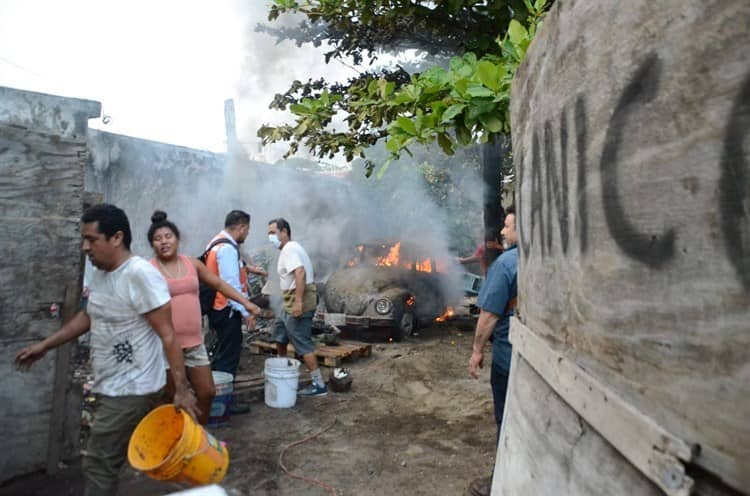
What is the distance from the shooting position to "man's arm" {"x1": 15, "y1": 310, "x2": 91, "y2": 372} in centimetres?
312

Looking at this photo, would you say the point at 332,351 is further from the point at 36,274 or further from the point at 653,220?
the point at 653,220

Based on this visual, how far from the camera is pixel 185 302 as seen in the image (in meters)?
4.24

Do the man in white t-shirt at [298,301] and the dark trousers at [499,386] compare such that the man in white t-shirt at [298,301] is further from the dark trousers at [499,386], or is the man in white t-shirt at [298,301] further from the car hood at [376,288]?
the car hood at [376,288]

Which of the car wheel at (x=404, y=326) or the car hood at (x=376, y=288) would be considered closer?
the car wheel at (x=404, y=326)

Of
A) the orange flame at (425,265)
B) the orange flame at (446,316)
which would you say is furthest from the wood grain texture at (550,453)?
the orange flame at (425,265)

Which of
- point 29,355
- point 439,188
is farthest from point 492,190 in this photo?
point 439,188

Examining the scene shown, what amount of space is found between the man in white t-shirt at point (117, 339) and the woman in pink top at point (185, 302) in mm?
1197

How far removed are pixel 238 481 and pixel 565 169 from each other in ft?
12.9

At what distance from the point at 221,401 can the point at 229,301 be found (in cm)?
105

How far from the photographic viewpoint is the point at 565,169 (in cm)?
127

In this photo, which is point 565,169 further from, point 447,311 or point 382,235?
point 382,235

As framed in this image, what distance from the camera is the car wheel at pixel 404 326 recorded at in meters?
9.40

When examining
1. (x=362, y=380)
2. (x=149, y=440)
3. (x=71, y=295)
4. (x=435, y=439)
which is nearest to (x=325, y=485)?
Answer: (x=435, y=439)

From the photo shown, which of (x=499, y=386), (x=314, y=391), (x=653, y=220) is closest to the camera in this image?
(x=653, y=220)
